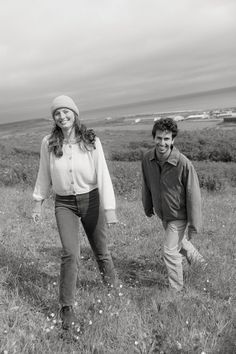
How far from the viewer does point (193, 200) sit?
4.48 metres

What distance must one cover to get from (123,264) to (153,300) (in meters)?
1.61

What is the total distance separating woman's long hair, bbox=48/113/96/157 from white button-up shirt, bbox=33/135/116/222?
1.7 inches

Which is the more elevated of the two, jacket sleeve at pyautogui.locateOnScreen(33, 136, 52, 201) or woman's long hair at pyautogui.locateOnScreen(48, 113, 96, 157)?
woman's long hair at pyautogui.locateOnScreen(48, 113, 96, 157)

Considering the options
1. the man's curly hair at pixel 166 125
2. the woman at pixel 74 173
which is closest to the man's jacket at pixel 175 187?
the man's curly hair at pixel 166 125

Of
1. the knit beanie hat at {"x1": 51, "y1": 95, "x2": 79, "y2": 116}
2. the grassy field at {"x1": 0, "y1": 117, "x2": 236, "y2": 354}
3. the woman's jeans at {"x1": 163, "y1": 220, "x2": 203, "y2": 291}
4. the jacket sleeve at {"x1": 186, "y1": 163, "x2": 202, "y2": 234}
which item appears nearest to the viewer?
the grassy field at {"x1": 0, "y1": 117, "x2": 236, "y2": 354}

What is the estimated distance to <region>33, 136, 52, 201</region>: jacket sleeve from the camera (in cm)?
423

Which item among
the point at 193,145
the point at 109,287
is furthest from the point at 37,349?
the point at 193,145

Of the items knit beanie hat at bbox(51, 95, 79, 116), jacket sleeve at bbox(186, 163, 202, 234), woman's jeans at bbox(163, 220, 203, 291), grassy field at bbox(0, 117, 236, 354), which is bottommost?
grassy field at bbox(0, 117, 236, 354)

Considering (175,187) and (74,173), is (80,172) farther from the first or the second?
(175,187)

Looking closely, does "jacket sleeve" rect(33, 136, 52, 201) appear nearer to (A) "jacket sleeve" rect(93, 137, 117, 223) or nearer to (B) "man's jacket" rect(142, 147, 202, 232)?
(A) "jacket sleeve" rect(93, 137, 117, 223)

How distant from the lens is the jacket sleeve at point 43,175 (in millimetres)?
4234

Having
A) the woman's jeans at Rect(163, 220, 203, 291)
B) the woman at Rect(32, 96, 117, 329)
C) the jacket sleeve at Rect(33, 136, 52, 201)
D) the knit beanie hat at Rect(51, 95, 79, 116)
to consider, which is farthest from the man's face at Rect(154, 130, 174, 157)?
the jacket sleeve at Rect(33, 136, 52, 201)

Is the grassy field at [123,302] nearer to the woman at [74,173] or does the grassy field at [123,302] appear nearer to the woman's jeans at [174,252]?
the woman's jeans at [174,252]

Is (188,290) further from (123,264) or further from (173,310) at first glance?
(123,264)
